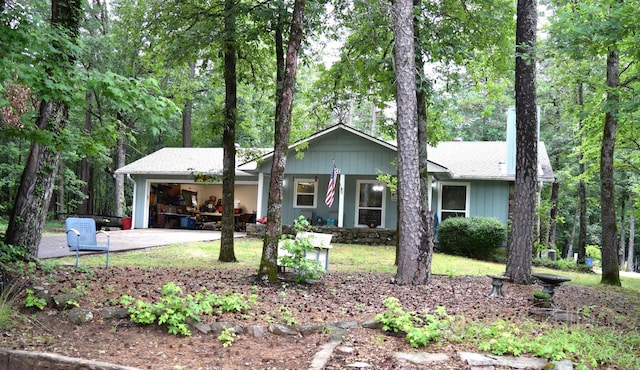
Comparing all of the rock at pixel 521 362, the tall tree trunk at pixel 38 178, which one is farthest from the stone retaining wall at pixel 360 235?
the rock at pixel 521 362

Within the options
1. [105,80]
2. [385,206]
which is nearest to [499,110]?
[385,206]

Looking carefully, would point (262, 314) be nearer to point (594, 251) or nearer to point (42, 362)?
point (42, 362)

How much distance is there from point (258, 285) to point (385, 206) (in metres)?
11.3

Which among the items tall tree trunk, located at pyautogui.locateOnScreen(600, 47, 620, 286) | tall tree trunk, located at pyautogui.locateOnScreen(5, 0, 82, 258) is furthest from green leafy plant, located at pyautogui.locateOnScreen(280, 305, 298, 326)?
tall tree trunk, located at pyautogui.locateOnScreen(600, 47, 620, 286)

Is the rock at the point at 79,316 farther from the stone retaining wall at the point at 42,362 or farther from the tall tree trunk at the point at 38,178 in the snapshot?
the tall tree trunk at the point at 38,178

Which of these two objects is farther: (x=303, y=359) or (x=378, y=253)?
(x=378, y=253)

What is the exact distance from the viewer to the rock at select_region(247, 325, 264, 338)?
473cm

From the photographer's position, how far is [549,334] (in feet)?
Answer: 14.6

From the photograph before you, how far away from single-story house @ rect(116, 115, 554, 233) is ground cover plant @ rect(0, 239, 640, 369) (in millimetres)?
7875

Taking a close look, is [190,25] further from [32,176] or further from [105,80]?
[105,80]

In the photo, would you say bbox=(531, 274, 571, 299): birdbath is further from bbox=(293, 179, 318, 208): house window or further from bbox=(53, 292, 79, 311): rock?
bbox=(293, 179, 318, 208): house window

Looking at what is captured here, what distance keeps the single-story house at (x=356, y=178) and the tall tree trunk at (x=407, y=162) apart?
6995mm

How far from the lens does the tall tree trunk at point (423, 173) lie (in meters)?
7.53

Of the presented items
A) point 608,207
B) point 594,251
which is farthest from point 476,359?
point 594,251
